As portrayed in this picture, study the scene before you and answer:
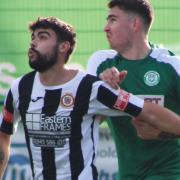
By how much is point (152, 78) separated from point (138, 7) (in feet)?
1.75

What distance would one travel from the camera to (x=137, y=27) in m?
6.56

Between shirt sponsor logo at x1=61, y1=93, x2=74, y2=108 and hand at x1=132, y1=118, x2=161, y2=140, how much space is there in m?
0.41

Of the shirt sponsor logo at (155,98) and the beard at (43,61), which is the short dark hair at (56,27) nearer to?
the beard at (43,61)

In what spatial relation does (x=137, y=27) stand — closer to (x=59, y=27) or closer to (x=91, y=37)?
(x=59, y=27)

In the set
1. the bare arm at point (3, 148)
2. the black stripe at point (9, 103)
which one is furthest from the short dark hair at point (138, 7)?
the bare arm at point (3, 148)

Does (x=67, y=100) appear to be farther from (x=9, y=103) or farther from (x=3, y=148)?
(x=3, y=148)

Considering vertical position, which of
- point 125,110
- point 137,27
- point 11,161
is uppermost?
point 137,27

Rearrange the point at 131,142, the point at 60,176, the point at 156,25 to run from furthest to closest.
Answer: the point at 156,25 → the point at 131,142 → the point at 60,176

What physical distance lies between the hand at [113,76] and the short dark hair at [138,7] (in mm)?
745

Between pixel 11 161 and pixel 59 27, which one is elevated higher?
pixel 59 27

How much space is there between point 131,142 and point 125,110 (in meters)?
0.55

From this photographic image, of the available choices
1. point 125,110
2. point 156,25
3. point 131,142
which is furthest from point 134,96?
point 156,25

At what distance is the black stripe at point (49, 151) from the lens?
5.92 meters

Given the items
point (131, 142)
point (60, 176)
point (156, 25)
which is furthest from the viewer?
point (156, 25)
